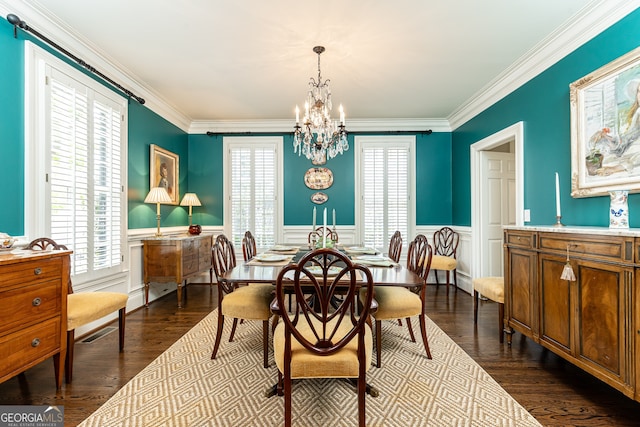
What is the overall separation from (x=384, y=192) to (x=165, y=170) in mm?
3553

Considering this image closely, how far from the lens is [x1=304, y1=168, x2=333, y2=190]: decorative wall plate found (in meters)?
5.22

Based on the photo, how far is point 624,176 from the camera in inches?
84.4

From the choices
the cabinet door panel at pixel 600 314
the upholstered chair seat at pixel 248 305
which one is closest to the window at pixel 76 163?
the upholstered chair seat at pixel 248 305

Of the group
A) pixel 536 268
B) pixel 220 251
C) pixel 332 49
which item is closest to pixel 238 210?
pixel 220 251

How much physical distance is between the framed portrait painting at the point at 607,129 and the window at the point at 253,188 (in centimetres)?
399

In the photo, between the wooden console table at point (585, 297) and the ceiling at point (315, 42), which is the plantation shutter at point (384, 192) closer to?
the ceiling at point (315, 42)

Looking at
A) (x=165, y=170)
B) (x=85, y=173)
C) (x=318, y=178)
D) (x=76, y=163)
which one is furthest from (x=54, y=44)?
(x=318, y=178)

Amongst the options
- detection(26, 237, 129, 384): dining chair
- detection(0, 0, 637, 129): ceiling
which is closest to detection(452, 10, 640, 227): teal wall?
detection(0, 0, 637, 129): ceiling

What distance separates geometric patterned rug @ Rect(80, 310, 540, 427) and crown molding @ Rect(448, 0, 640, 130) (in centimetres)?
285

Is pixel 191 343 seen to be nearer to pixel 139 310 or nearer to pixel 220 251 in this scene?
pixel 220 251

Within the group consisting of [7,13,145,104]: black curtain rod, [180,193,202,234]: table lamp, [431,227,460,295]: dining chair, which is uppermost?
[7,13,145,104]: black curtain rod

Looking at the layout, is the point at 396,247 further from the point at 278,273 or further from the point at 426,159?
the point at 426,159

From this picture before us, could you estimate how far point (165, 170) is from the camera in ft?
14.7

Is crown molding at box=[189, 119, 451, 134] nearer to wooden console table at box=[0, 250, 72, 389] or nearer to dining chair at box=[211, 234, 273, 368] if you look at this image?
dining chair at box=[211, 234, 273, 368]
